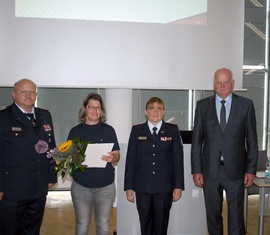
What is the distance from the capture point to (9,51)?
4.47m

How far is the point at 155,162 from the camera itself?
2930 millimetres

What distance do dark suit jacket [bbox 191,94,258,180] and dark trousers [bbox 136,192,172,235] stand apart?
1.47 ft

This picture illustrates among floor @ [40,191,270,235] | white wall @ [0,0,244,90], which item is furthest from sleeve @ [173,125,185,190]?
white wall @ [0,0,244,90]

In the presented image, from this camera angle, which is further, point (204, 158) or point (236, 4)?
point (236, 4)

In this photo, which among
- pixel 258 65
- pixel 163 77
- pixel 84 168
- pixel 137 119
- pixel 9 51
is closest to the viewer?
pixel 84 168

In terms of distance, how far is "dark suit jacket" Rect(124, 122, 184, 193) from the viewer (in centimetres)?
292

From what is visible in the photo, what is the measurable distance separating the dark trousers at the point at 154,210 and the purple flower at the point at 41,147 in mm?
903

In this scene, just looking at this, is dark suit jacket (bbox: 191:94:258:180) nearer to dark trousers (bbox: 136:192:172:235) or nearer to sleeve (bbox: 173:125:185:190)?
sleeve (bbox: 173:125:185:190)

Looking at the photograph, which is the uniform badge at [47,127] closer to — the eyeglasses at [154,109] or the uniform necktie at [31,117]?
the uniform necktie at [31,117]

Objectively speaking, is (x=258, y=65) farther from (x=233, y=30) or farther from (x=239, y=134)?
(x=239, y=134)

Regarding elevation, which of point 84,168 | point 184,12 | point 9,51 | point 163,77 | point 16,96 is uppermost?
point 184,12

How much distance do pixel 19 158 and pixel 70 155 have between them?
1.39 feet

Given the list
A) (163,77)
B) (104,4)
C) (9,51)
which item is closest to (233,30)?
(163,77)

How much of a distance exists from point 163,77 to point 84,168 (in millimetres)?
2510
